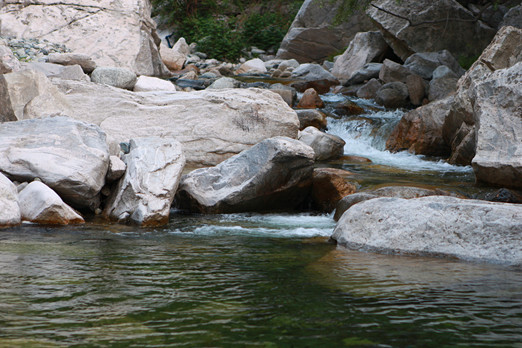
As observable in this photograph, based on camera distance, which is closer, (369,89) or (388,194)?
(388,194)

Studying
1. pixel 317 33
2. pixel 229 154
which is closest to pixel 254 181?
pixel 229 154

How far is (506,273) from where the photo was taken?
4.11 metres

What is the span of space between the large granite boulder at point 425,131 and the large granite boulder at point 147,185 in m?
5.75

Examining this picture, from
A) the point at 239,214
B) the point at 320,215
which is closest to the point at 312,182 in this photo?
the point at 320,215

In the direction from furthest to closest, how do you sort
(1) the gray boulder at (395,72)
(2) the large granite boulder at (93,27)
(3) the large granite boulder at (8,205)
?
1. (1) the gray boulder at (395,72)
2. (2) the large granite boulder at (93,27)
3. (3) the large granite boulder at (8,205)

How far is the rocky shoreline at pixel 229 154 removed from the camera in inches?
197

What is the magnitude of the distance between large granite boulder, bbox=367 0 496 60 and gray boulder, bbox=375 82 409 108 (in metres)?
3.15

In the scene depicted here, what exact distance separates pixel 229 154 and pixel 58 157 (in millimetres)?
3172

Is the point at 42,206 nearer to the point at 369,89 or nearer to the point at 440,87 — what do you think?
the point at 440,87

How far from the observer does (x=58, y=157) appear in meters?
6.58

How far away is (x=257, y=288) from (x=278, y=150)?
11.5 ft

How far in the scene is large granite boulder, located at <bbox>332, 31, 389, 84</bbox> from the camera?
64.3 ft

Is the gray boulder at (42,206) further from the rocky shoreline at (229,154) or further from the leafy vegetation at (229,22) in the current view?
the leafy vegetation at (229,22)

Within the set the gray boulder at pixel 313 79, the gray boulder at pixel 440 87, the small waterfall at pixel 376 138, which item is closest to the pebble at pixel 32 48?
the gray boulder at pixel 313 79
